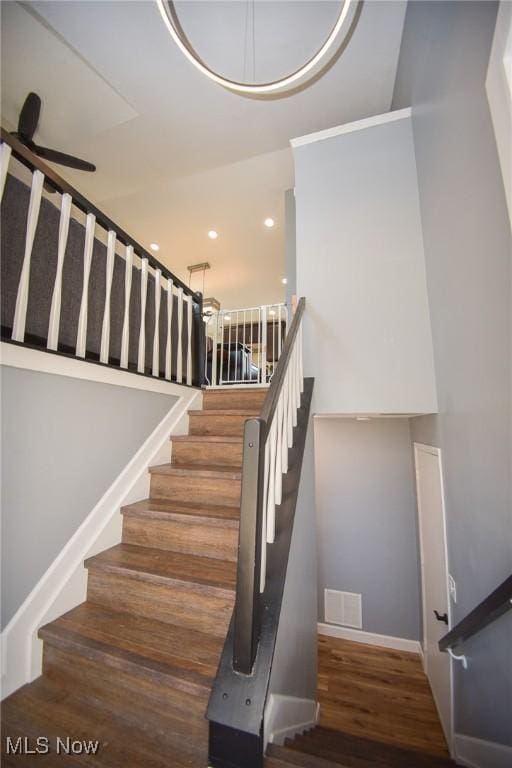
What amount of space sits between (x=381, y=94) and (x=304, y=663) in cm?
493

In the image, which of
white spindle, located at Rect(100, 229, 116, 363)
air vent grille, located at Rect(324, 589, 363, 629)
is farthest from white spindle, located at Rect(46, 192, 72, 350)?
air vent grille, located at Rect(324, 589, 363, 629)

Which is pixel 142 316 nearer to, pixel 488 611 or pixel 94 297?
pixel 94 297

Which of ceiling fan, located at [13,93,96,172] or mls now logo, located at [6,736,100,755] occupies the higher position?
ceiling fan, located at [13,93,96,172]

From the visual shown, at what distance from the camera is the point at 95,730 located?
1155 mm

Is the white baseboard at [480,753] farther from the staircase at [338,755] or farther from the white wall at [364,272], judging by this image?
the white wall at [364,272]

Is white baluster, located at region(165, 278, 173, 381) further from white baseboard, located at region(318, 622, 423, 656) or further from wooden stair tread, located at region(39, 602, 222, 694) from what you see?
white baseboard, located at region(318, 622, 423, 656)

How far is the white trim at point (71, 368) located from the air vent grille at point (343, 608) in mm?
3082

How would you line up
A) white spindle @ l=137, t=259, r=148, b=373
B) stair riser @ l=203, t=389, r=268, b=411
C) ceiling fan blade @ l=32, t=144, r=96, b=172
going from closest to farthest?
white spindle @ l=137, t=259, r=148, b=373, stair riser @ l=203, t=389, r=268, b=411, ceiling fan blade @ l=32, t=144, r=96, b=172

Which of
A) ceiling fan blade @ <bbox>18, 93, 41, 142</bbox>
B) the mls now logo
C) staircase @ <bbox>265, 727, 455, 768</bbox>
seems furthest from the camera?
ceiling fan blade @ <bbox>18, 93, 41, 142</bbox>

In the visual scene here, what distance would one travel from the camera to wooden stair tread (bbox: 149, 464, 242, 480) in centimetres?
206

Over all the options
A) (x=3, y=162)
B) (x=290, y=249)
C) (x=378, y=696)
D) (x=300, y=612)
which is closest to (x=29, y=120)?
(x=3, y=162)

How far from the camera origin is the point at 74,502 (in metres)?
1.73

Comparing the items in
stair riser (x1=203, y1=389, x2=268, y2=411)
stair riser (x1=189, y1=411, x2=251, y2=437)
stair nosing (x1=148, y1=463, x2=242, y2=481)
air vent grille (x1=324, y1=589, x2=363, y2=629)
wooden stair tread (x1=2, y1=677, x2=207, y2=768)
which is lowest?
air vent grille (x1=324, y1=589, x2=363, y2=629)

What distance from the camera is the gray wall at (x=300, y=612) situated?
4.51 ft
